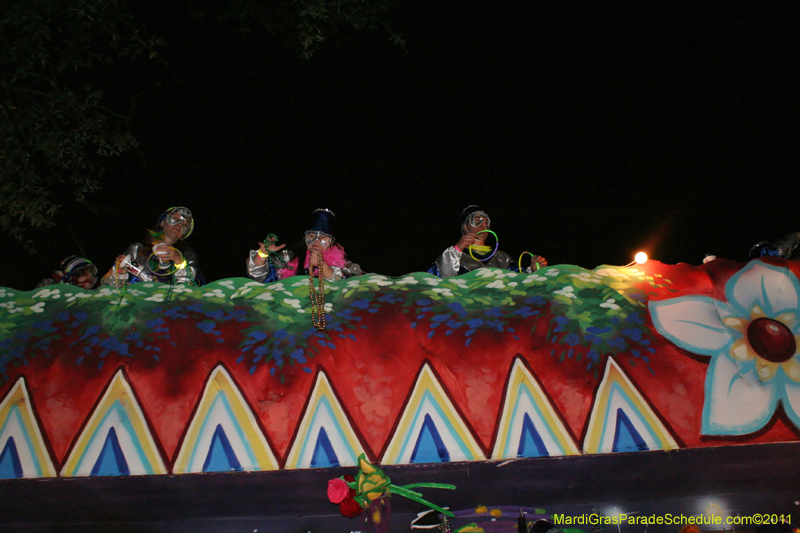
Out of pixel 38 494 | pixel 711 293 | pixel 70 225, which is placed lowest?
pixel 38 494

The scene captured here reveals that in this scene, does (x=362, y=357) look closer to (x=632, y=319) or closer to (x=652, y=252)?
(x=632, y=319)

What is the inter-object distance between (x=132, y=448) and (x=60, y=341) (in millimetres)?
915

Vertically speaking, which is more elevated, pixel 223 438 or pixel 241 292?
pixel 241 292

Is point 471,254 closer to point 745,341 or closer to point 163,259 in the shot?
point 745,341

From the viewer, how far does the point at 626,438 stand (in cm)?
305

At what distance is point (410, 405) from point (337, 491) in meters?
0.64

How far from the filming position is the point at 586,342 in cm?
325

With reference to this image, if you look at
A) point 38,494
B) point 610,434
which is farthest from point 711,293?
point 38,494

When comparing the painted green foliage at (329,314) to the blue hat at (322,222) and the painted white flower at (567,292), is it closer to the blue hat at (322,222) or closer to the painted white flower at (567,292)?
the painted white flower at (567,292)

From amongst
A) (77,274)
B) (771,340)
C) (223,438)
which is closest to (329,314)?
(223,438)

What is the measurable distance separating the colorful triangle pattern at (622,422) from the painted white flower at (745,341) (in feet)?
1.01

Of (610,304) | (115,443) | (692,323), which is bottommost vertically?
(115,443)

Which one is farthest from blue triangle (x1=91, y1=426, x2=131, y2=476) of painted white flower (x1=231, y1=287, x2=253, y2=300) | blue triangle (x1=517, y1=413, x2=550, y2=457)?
blue triangle (x1=517, y1=413, x2=550, y2=457)

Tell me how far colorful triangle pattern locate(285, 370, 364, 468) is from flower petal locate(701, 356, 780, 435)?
6.97 ft
